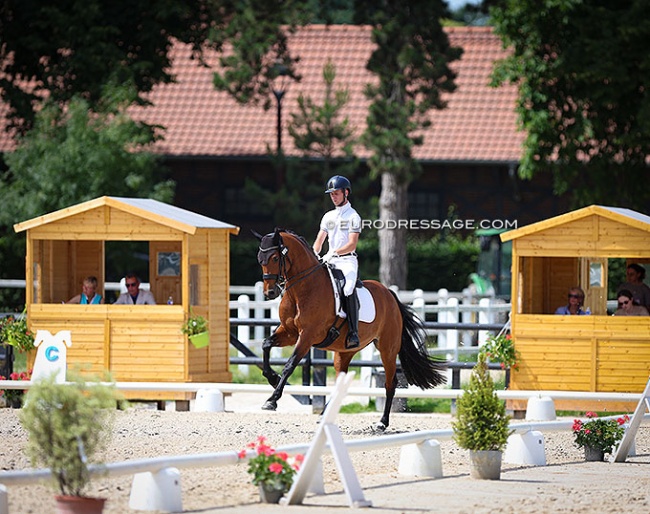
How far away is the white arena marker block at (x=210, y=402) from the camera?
53.8 ft

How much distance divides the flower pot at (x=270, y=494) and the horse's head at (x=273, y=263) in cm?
416

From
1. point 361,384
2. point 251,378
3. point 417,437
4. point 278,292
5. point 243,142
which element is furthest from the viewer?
point 243,142

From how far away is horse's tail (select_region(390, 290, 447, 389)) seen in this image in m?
15.5

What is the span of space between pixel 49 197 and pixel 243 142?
28.9 feet

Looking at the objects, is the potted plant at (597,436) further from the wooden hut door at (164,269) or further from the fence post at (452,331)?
the fence post at (452,331)

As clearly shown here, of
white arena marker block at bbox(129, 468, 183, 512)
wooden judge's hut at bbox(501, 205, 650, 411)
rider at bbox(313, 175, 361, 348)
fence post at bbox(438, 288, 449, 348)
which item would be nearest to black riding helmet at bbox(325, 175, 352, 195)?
rider at bbox(313, 175, 361, 348)

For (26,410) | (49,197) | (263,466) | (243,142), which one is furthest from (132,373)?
(243,142)

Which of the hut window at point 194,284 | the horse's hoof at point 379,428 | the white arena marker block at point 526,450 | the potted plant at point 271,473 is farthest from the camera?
the hut window at point 194,284

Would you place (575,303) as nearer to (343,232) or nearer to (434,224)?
(343,232)

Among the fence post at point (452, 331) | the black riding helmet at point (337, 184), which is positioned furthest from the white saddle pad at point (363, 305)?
the fence post at point (452, 331)

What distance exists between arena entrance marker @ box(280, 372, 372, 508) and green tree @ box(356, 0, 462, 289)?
20.9m

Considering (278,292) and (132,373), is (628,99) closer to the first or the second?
(132,373)

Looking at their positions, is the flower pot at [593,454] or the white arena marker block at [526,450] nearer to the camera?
the white arena marker block at [526,450]

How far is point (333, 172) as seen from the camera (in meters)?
34.8
